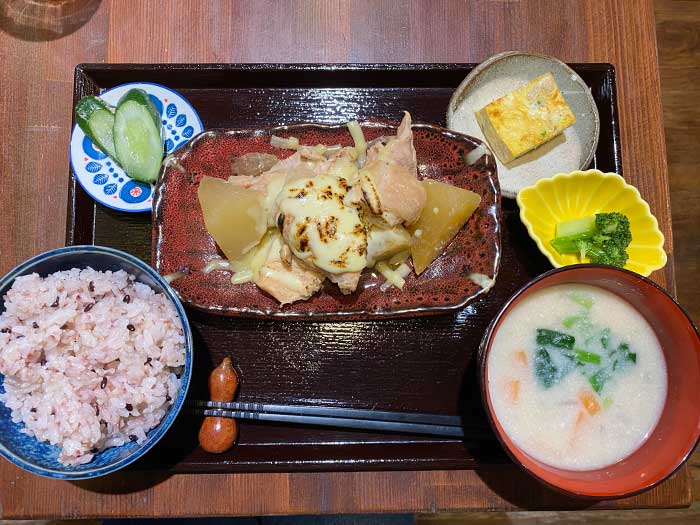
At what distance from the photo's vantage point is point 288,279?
209 cm

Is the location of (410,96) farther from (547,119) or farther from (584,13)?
(584,13)

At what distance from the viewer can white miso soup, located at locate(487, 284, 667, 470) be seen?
192 centimetres

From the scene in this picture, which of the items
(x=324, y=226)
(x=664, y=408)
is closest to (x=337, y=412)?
(x=324, y=226)

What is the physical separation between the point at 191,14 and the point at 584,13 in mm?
1867

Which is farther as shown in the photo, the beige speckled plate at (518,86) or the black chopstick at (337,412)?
the beige speckled plate at (518,86)

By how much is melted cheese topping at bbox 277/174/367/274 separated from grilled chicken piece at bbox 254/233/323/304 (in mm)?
100

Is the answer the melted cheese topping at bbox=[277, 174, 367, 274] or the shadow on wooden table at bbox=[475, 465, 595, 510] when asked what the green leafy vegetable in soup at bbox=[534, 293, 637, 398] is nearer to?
the shadow on wooden table at bbox=[475, 465, 595, 510]

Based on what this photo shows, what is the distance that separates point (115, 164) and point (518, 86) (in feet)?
5.99

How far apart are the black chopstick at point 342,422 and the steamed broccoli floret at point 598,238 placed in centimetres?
87

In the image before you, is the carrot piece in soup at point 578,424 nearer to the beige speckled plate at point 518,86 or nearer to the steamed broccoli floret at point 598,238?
the steamed broccoli floret at point 598,238

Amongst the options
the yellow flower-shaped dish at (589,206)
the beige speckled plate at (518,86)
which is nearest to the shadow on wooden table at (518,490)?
the yellow flower-shaped dish at (589,206)

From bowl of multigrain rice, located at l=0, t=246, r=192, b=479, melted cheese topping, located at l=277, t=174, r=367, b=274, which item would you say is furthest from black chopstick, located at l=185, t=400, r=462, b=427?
melted cheese topping, located at l=277, t=174, r=367, b=274

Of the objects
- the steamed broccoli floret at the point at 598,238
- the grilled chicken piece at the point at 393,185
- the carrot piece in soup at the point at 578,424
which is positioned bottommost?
the carrot piece in soup at the point at 578,424

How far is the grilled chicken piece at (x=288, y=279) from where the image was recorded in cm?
208
